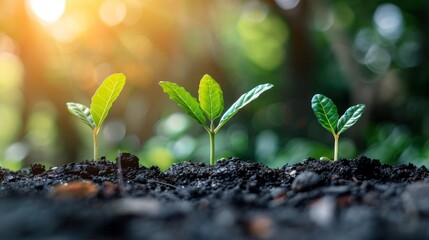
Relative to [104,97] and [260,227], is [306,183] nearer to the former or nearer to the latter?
[260,227]

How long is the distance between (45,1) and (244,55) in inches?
231

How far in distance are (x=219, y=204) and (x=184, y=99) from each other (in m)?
0.62

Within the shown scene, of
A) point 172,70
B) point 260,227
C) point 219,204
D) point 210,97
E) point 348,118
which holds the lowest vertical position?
point 260,227

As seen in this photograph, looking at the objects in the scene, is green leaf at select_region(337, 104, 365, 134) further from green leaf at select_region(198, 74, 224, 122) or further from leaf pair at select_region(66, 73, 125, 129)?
leaf pair at select_region(66, 73, 125, 129)

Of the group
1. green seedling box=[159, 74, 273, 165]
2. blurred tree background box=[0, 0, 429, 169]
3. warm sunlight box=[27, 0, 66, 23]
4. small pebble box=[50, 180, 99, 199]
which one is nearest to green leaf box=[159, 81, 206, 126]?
green seedling box=[159, 74, 273, 165]

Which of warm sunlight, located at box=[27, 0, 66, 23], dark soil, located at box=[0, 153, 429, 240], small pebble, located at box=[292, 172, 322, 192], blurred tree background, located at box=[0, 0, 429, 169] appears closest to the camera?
dark soil, located at box=[0, 153, 429, 240]

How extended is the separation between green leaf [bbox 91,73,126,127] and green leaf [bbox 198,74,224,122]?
232 millimetres

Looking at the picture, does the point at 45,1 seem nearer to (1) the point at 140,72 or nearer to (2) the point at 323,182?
(1) the point at 140,72

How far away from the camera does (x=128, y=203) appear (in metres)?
0.74

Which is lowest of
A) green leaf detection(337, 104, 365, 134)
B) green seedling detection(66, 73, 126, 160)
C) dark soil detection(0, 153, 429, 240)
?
dark soil detection(0, 153, 429, 240)

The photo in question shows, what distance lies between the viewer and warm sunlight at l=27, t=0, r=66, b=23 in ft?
21.9

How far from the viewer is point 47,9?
7047 millimetres

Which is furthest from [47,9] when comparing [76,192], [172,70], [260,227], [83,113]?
[260,227]

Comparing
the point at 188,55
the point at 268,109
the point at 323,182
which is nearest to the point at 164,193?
the point at 323,182
